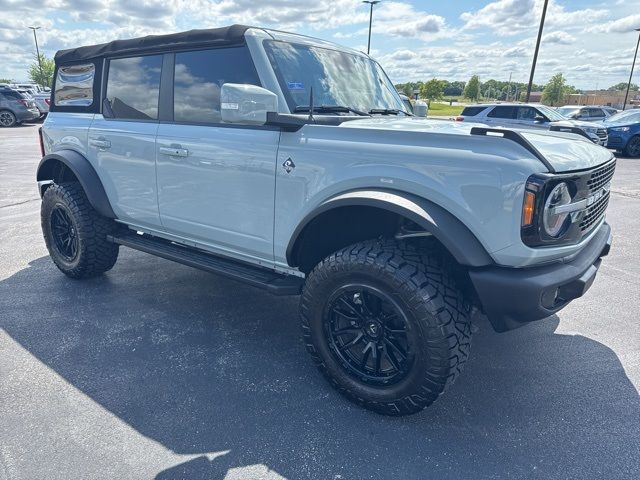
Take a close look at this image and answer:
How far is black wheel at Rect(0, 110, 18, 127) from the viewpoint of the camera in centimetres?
2136

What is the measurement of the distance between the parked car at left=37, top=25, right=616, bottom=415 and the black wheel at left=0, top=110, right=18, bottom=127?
21576 millimetres

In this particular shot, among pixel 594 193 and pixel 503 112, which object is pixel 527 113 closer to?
pixel 503 112

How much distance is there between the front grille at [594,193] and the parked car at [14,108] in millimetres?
24612

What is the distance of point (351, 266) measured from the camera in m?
2.50

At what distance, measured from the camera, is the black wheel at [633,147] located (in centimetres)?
1488

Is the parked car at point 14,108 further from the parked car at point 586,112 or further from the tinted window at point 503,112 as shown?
the parked car at point 586,112

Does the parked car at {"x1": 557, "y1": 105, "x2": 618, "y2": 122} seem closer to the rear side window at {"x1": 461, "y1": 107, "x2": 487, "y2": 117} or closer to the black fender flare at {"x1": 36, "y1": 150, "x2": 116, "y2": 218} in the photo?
the rear side window at {"x1": 461, "y1": 107, "x2": 487, "y2": 117}

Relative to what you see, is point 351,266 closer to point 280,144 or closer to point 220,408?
point 280,144

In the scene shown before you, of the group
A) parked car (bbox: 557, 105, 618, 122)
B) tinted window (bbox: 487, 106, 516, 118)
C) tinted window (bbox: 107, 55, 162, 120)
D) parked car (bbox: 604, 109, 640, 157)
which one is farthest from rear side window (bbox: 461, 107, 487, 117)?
tinted window (bbox: 107, 55, 162, 120)

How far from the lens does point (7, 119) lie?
71.4 feet

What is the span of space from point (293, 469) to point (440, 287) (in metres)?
1.12

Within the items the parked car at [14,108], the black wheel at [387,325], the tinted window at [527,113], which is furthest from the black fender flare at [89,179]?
the parked car at [14,108]

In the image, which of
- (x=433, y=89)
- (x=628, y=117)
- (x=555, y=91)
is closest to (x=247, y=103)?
(x=628, y=117)

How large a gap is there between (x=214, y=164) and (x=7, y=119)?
77.8ft
